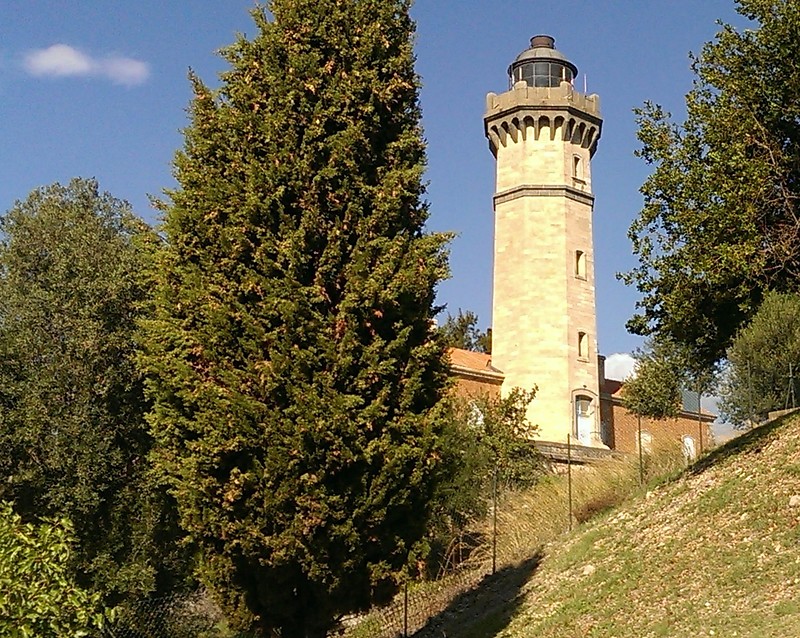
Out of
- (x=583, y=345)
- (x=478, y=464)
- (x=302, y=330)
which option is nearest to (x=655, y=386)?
(x=583, y=345)

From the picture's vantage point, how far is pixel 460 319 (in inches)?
2276

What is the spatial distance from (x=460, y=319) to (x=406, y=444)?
47942 mm

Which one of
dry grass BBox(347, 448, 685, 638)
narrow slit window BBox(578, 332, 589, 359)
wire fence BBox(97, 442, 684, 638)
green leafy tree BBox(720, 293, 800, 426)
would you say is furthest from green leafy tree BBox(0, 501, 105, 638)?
narrow slit window BBox(578, 332, 589, 359)

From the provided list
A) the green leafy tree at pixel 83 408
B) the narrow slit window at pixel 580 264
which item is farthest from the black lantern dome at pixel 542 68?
the green leafy tree at pixel 83 408

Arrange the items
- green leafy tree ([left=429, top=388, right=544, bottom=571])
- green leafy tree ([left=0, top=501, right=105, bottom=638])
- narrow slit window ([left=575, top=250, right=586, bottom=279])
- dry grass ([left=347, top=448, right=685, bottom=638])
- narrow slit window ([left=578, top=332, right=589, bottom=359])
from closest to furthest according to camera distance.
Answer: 1. green leafy tree ([left=0, top=501, right=105, bottom=638])
2. dry grass ([left=347, top=448, right=685, bottom=638])
3. green leafy tree ([left=429, top=388, right=544, bottom=571])
4. narrow slit window ([left=578, top=332, right=589, bottom=359])
5. narrow slit window ([left=575, top=250, right=586, bottom=279])

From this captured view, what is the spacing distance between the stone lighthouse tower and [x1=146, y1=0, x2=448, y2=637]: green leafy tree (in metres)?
25.5

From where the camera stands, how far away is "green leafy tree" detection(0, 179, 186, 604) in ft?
50.1

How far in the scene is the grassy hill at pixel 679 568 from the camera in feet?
35.1

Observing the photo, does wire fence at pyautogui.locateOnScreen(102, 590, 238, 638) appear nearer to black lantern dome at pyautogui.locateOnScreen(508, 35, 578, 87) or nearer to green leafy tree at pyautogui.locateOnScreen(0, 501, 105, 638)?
green leafy tree at pyautogui.locateOnScreen(0, 501, 105, 638)

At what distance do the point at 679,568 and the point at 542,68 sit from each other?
103 feet

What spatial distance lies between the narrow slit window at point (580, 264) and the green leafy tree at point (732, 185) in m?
22.1

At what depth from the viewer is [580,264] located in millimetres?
37250

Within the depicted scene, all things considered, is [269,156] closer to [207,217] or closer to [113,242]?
[207,217]

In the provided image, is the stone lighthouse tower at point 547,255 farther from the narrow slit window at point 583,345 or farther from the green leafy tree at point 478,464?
the green leafy tree at point 478,464
